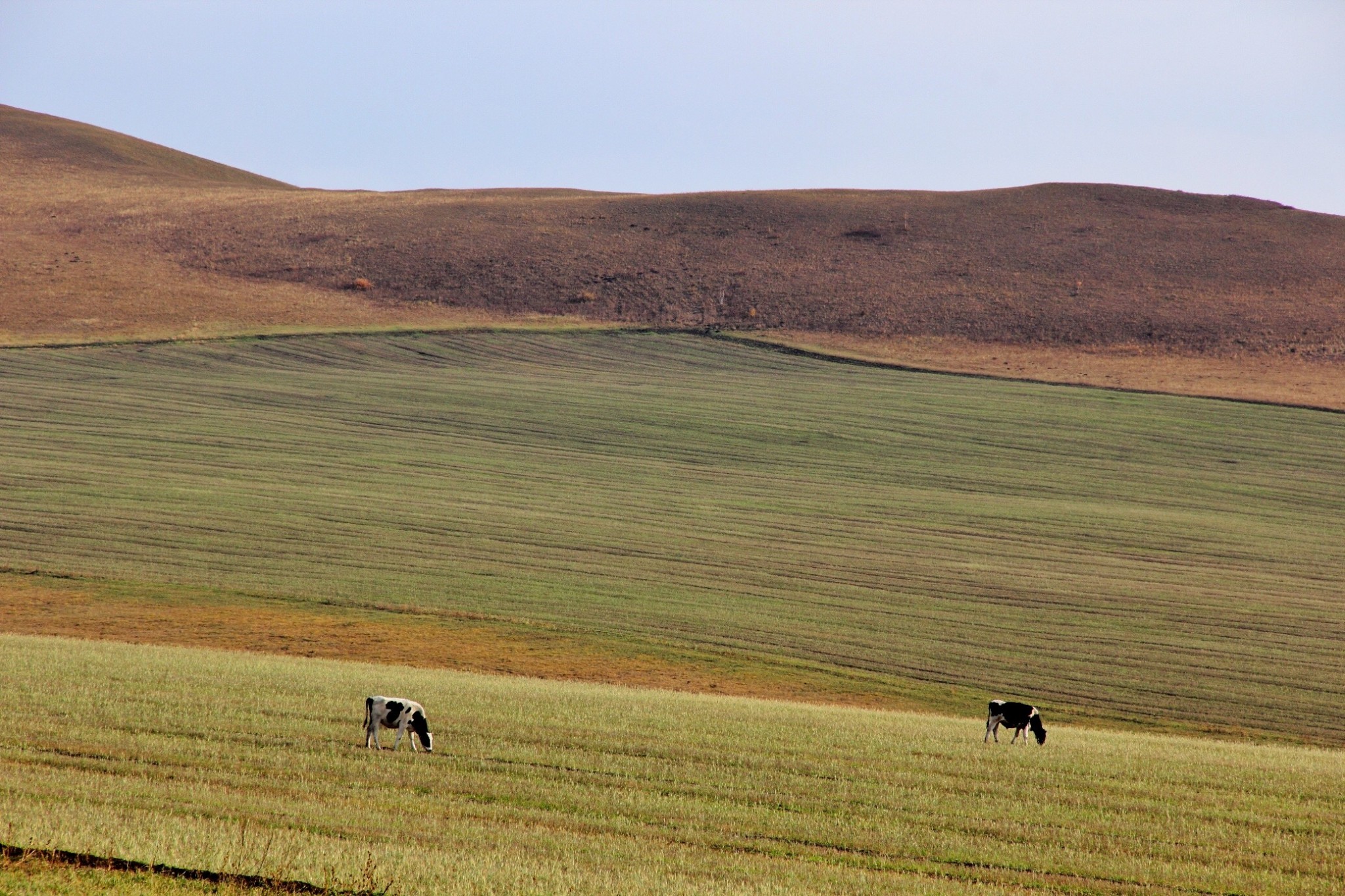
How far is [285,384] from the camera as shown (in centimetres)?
5369

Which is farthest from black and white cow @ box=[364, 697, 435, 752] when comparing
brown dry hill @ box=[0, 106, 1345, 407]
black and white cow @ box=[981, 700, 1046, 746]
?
brown dry hill @ box=[0, 106, 1345, 407]

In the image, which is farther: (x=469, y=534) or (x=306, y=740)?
(x=469, y=534)

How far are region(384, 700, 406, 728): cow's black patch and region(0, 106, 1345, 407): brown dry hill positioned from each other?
5211 cm

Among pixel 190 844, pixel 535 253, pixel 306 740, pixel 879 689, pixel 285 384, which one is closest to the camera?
pixel 190 844

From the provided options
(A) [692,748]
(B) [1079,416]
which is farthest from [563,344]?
(A) [692,748]

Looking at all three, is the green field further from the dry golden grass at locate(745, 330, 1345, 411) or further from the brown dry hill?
the brown dry hill

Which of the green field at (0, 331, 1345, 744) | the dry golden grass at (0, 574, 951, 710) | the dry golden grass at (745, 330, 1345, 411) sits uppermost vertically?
the dry golden grass at (745, 330, 1345, 411)

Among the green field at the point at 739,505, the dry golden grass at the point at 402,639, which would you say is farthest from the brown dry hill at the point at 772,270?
the dry golden grass at the point at 402,639

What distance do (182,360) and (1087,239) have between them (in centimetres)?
5742

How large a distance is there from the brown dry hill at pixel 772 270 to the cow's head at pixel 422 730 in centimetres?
5200

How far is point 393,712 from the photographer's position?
12.5 metres

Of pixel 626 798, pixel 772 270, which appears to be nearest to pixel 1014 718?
pixel 626 798

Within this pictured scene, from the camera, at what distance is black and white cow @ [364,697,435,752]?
1242cm

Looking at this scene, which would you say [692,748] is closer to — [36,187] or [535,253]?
[535,253]
